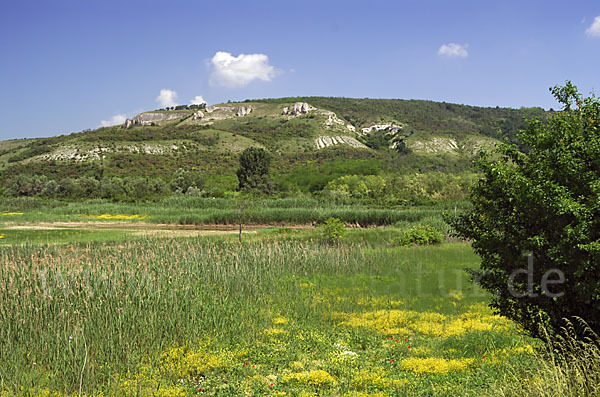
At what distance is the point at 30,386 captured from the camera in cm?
550

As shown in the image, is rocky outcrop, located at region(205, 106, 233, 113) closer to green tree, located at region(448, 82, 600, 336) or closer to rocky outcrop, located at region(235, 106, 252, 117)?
rocky outcrop, located at region(235, 106, 252, 117)

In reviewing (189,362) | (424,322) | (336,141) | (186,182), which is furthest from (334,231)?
(336,141)

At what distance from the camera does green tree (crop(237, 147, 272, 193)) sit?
206 feet

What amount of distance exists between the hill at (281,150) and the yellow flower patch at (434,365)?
4245 cm

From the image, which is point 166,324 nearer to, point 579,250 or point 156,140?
point 579,250

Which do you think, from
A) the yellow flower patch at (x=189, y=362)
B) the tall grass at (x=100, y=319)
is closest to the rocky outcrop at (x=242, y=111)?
the tall grass at (x=100, y=319)

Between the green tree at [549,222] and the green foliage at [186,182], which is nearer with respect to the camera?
the green tree at [549,222]

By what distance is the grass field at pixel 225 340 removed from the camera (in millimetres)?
5984

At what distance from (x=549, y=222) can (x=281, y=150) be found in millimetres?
99968

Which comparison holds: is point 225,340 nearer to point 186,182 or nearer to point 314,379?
point 314,379

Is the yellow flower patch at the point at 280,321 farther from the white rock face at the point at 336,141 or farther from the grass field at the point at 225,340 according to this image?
the white rock face at the point at 336,141

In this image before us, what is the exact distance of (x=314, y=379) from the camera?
245 inches

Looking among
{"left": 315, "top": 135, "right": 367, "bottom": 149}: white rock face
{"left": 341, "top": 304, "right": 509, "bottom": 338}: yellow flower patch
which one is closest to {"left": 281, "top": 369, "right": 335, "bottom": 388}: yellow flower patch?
{"left": 341, "top": 304, "right": 509, "bottom": 338}: yellow flower patch

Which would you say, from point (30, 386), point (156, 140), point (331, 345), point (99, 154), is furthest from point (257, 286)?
point (156, 140)
